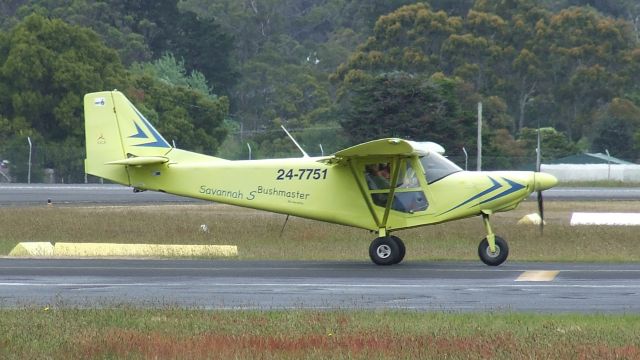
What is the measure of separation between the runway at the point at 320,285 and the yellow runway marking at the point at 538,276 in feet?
0.04

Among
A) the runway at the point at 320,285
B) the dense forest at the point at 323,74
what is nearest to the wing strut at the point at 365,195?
the runway at the point at 320,285

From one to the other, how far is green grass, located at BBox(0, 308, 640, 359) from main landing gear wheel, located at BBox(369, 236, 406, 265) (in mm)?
7031

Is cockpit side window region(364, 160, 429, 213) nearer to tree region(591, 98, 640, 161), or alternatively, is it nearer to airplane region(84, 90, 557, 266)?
airplane region(84, 90, 557, 266)

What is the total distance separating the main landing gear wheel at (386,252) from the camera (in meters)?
20.3

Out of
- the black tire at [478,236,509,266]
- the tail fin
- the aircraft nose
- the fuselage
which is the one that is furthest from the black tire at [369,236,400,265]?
the tail fin

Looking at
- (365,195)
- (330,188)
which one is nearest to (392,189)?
(365,195)

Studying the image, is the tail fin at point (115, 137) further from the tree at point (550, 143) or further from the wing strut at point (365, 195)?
the tree at point (550, 143)

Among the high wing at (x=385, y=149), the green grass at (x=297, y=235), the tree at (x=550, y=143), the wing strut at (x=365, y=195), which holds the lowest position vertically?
the tree at (x=550, y=143)

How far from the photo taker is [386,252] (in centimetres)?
2034

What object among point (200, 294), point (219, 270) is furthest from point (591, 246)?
point (200, 294)

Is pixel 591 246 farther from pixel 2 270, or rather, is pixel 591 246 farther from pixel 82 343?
pixel 82 343

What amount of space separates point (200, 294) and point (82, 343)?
472cm

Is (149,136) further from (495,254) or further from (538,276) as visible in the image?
(538,276)

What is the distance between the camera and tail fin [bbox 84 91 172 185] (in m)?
22.4
